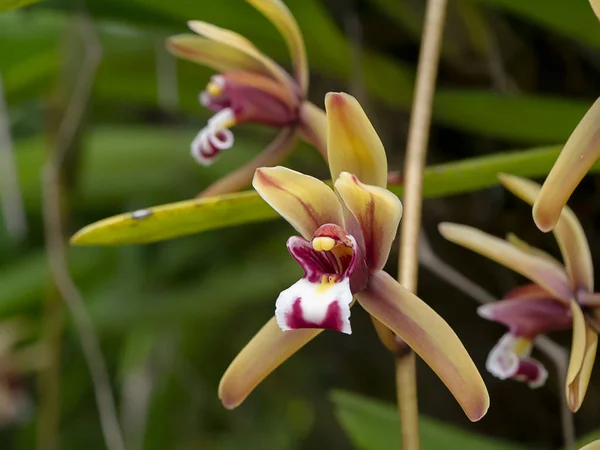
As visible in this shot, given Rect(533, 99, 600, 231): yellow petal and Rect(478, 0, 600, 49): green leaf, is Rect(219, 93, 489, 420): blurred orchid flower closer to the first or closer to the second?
Rect(533, 99, 600, 231): yellow petal

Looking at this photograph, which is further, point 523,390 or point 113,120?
point 113,120

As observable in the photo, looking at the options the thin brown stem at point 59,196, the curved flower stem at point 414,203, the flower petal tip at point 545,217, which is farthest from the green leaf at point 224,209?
the thin brown stem at point 59,196

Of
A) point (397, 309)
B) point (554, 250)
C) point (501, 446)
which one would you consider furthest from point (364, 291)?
point (554, 250)

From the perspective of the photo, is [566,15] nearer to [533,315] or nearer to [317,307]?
[533,315]

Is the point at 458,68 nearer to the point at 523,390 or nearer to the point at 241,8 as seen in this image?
the point at 241,8

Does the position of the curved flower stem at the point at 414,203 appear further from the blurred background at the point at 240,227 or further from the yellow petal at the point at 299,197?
the blurred background at the point at 240,227

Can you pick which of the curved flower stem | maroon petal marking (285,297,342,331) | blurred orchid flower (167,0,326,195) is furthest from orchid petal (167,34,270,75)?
maroon petal marking (285,297,342,331)
